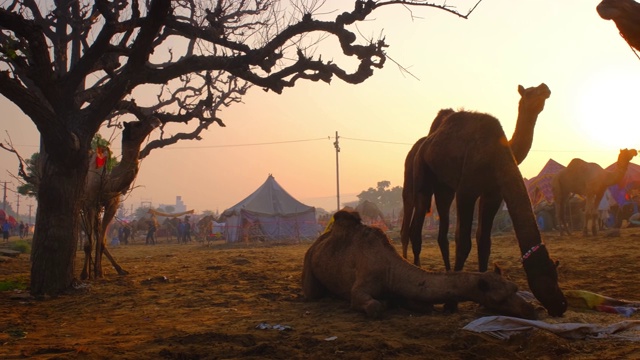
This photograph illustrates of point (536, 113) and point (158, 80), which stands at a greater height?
point (158, 80)

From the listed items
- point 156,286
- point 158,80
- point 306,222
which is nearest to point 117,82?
point 158,80

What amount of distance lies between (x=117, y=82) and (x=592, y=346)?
7.67m

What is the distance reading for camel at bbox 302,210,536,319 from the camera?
512 cm

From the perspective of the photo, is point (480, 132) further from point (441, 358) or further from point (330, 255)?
point (441, 358)

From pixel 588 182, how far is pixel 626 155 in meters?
1.59

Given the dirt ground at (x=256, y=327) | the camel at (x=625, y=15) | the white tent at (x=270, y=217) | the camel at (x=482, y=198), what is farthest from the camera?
the white tent at (x=270, y=217)

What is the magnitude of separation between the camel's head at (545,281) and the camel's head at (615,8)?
96.3 inches

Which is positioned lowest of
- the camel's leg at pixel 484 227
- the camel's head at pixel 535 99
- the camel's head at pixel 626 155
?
the camel's leg at pixel 484 227

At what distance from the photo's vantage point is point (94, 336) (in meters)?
5.15

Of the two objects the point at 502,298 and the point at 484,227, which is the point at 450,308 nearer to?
the point at 502,298

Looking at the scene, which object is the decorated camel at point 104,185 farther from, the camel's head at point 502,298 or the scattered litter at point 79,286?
the camel's head at point 502,298

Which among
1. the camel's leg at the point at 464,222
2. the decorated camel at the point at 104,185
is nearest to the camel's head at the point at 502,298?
the camel's leg at the point at 464,222

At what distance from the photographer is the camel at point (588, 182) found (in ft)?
61.6

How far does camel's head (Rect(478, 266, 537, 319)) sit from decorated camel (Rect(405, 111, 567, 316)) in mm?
353
